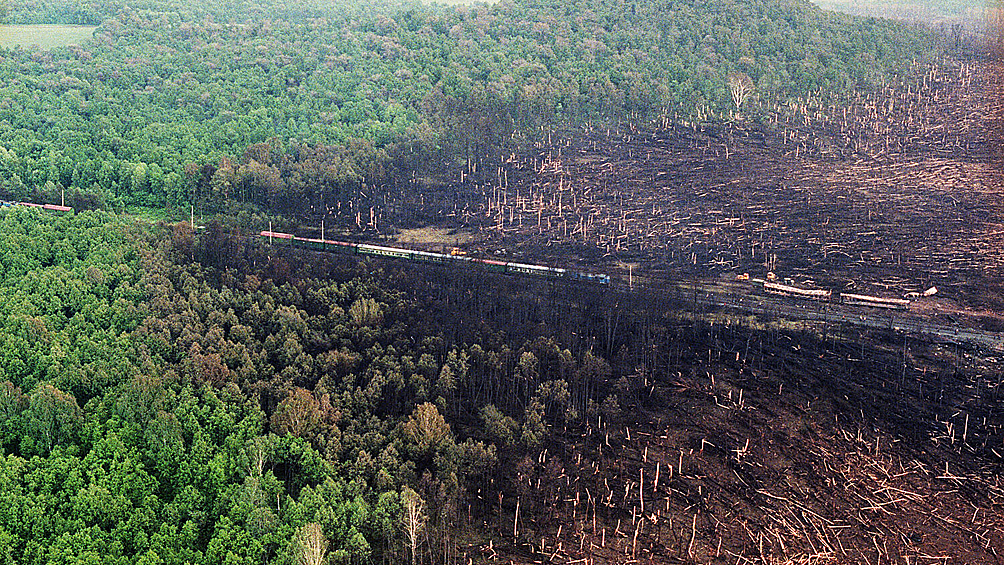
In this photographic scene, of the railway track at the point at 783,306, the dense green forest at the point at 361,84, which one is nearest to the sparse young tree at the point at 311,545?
the railway track at the point at 783,306

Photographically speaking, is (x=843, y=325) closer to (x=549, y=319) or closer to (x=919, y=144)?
(x=549, y=319)

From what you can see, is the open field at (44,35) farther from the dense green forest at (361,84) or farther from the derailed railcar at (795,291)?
the derailed railcar at (795,291)

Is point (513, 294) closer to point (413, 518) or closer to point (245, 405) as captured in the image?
point (245, 405)

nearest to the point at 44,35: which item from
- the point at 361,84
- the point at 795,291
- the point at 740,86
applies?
the point at 361,84

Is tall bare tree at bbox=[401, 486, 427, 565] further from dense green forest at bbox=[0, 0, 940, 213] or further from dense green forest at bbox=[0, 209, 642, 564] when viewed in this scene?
dense green forest at bbox=[0, 0, 940, 213]

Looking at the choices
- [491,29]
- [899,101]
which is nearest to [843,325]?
[899,101]

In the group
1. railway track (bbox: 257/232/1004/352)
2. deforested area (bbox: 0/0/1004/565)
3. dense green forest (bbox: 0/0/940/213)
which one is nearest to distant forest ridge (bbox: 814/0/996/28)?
deforested area (bbox: 0/0/1004/565)
